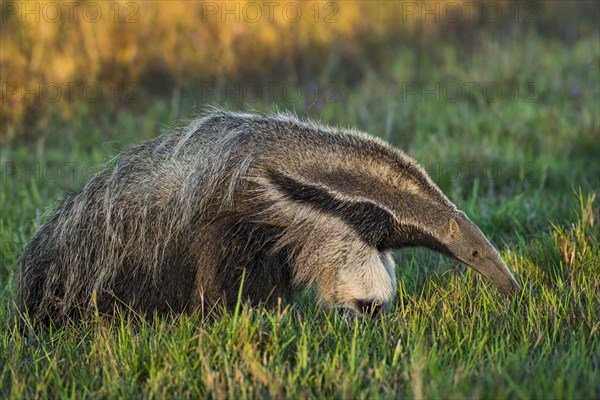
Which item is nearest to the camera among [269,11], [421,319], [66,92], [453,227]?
[421,319]

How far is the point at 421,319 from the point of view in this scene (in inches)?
172

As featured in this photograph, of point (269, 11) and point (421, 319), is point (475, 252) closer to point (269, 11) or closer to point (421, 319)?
point (421, 319)

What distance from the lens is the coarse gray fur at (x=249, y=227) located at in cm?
464

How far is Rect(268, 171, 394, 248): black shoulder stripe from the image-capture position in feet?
15.1

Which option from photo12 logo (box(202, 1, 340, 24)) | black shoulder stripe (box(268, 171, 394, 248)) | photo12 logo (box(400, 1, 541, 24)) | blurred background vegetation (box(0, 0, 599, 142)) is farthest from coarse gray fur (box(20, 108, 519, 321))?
photo12 logo (box(400, 1, 541, 24))

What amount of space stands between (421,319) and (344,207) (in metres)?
0.71

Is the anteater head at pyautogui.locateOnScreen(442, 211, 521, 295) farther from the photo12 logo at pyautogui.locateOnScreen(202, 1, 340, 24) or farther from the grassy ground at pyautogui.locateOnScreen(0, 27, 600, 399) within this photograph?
the photo12 logo at pyautogui.locateOnScreen(202, 1, 340, 24)

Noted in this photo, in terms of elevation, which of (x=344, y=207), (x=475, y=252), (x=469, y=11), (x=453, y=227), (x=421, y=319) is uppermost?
(x=469, y=11)

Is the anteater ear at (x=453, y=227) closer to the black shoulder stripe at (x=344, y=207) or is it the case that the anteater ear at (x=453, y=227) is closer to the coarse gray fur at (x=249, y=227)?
the coarse gray fur at (x=249, y=227)

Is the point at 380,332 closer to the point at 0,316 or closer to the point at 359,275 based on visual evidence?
the point at 359,275

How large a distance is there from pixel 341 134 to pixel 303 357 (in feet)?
5.12

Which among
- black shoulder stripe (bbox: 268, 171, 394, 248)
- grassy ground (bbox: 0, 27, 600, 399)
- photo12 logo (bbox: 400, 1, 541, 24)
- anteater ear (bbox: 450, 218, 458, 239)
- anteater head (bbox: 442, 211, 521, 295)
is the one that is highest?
photo12 logo (bbox: 400, 1, 541, 24)

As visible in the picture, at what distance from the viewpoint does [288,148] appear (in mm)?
4746

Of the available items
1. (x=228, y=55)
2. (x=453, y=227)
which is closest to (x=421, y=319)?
(x=453, y=227)
